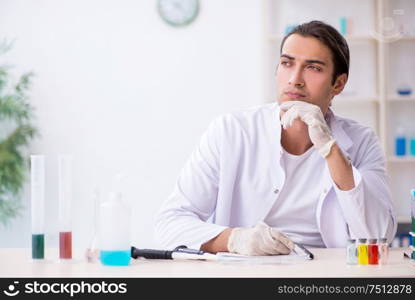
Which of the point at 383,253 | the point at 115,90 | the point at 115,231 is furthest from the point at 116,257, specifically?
the point at 115,90

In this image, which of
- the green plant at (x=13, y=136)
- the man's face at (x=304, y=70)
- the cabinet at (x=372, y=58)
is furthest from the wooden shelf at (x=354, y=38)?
the man's face at (x=304, y=70)

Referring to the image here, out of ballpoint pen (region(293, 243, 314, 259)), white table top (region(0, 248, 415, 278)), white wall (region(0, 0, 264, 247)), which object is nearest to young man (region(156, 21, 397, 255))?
ballpoint pen (region(293, 243, 314, 259))

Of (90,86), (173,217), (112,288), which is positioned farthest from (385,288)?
(90,86)

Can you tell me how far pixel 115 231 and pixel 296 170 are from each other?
0.81 m

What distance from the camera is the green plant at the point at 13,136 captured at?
450 centimetres

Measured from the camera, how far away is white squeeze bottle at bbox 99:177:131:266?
153cm

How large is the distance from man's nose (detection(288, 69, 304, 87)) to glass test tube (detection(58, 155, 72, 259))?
2.71 feet

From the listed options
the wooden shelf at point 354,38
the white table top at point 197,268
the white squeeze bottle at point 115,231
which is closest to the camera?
the white table top at point 197,268

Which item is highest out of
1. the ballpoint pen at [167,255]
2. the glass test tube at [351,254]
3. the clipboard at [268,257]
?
the glass test tube at [351,254]

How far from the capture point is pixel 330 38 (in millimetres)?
2262

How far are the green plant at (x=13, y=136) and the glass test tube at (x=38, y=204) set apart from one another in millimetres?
2926

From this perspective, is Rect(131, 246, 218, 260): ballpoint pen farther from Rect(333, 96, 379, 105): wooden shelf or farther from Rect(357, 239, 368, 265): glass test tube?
Rect(333, 96, 379, 105): wooden shelf

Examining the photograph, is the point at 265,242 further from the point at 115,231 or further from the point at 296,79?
the point at 296,79

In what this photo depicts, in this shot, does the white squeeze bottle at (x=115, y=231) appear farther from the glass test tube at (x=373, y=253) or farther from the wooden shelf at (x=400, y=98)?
the wooden shelf at (x=400, y=98)
